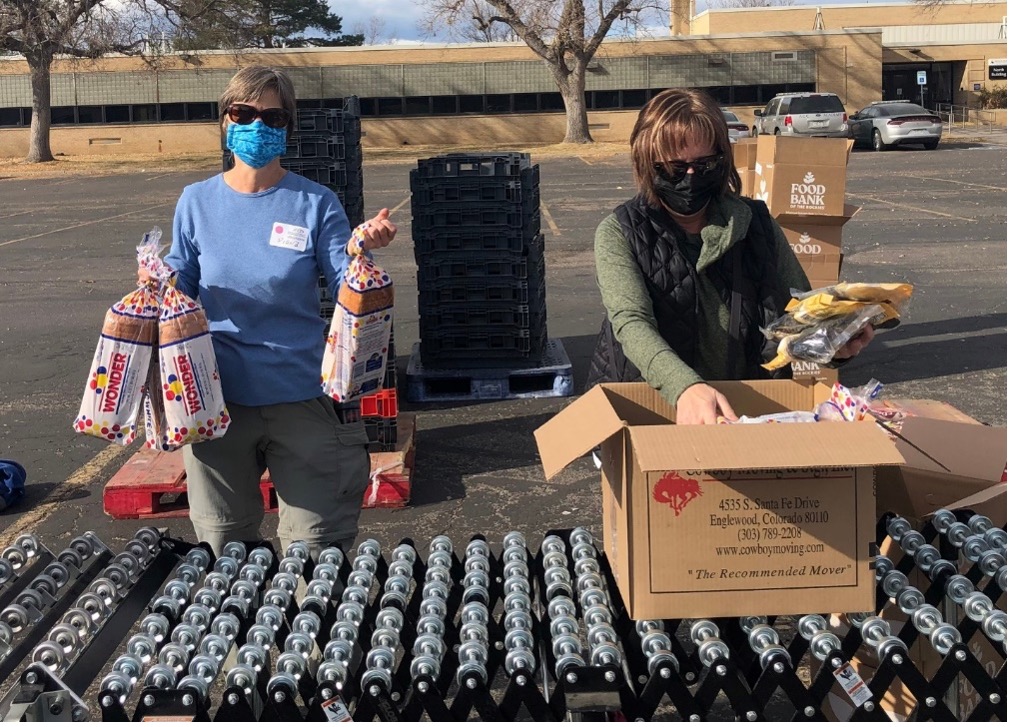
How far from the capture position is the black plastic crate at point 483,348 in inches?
309

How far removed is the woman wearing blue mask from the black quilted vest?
2.73 ft

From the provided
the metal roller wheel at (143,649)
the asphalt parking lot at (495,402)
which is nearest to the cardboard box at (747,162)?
the asphalt parking lot at (495,402)

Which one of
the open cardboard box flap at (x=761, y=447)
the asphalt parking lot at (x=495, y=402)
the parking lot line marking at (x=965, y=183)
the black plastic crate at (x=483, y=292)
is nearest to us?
the open cardboard box flap at (x=761, y=447)

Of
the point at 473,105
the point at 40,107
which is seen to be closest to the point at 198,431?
the point at 40,107

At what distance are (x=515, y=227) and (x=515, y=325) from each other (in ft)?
2.32

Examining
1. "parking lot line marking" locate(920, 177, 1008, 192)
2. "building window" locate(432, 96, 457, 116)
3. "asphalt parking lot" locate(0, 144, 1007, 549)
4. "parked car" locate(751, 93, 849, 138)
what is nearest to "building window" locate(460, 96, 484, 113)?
"building window" locate(432, 96, 457, 116)

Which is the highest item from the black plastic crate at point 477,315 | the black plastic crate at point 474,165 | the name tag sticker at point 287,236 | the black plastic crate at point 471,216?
the black plastic crate at point 474,165

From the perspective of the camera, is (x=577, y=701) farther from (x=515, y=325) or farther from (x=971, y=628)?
(x=515, y=325)

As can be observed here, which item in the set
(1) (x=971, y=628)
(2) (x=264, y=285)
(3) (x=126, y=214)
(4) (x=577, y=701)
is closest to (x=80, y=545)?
(2) (x=264, y=285)

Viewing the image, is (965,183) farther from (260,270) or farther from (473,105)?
(473,105)

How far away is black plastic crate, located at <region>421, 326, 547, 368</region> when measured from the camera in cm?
786

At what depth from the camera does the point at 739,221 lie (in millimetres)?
3020

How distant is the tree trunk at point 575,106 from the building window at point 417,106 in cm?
626

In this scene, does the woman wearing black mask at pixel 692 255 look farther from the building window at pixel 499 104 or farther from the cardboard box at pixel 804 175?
the building window at pixel 499 104
